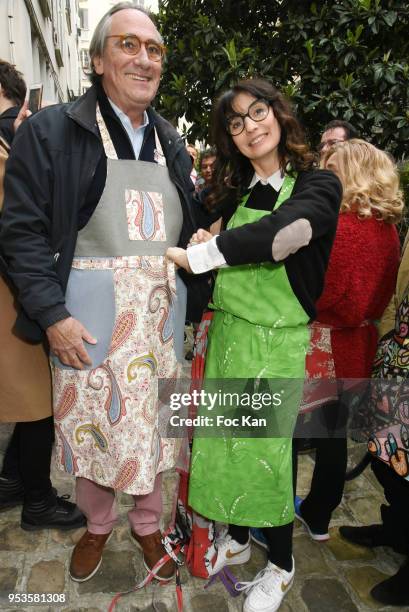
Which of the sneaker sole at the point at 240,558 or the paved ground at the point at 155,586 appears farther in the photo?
the sneaker sole at the point at 240,558

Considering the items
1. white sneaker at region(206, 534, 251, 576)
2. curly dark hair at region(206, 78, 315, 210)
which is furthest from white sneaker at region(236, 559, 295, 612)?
curly dark hair at region(206, 78, 315, 210)

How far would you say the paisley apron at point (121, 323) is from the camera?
1.83 metres

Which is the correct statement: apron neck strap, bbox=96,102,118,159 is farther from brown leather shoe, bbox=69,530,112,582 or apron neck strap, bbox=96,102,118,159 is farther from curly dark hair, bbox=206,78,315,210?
brown leather shoe, bbox=69,530,112,582

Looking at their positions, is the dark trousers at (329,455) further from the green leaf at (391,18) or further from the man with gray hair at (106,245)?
the green leaf at (391,18)

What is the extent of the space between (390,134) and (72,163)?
10.7 ft

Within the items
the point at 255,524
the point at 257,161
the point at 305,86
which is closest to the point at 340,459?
the point at 255,524

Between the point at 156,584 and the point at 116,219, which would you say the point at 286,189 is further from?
the point at 156,584

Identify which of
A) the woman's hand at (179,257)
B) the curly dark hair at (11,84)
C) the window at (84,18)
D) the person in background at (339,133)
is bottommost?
the woman's hand at (179,257)

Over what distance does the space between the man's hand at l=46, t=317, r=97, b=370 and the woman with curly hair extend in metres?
0.46

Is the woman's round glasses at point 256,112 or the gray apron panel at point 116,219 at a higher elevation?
the woman's round glasses at point 256,112

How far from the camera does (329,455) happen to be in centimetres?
230

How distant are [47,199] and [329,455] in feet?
5.72

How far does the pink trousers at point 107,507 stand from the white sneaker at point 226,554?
0.97 feet

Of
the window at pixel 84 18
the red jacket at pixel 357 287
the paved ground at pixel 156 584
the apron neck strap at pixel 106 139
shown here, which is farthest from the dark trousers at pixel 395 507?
the window at pixel 84 18
